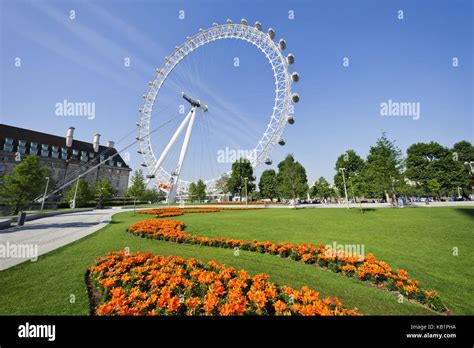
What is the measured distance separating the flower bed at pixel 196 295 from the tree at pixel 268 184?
75366 mm

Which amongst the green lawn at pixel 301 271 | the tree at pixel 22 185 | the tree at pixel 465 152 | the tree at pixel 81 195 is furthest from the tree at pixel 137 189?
the tree at pixel 465 152

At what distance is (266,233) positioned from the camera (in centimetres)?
1294

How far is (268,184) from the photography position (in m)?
81.9

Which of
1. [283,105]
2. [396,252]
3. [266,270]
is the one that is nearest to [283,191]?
[283,105]

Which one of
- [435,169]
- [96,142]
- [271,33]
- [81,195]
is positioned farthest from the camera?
[96,142]

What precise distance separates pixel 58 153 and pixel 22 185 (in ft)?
197

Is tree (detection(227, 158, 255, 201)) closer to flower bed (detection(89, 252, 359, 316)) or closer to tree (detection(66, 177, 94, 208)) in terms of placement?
tree (detection(66, 177, 94, 208))

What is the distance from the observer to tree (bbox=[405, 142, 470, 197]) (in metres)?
49.0

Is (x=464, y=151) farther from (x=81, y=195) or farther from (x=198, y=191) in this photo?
(x=81, y=195)

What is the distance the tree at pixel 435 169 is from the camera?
4903cm

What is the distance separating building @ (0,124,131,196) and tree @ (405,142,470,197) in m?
80.1

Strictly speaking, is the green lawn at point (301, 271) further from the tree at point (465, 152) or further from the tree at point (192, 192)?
the tree at point (465, 152)

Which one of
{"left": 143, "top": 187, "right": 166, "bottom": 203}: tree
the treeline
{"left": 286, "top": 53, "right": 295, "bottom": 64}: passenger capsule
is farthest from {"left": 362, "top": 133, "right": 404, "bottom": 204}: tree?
{"left": 143, "top": 187, "right": 166, "bottom": 203}: tree

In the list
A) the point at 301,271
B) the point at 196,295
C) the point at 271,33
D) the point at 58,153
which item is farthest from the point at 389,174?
the point at 58,153
